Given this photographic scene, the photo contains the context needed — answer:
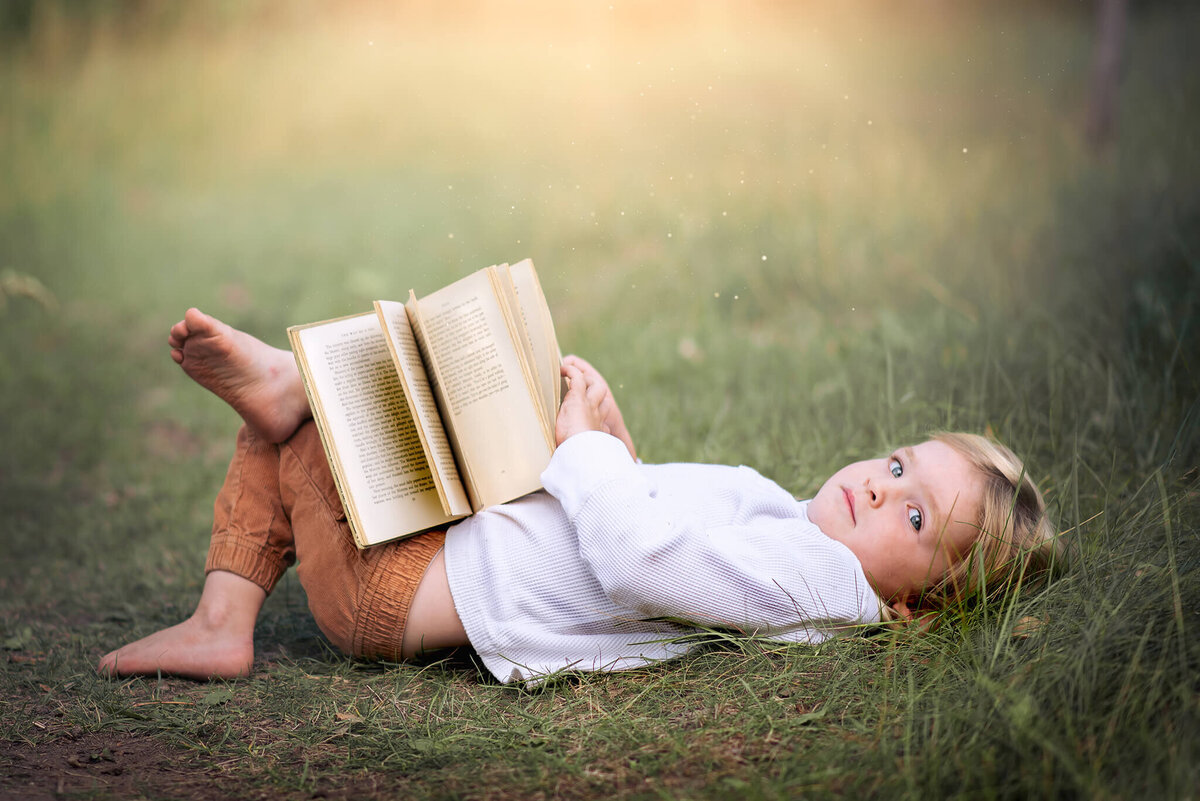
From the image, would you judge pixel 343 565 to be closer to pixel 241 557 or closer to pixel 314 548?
pixel 314 548

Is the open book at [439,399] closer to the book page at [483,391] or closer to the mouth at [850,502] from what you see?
the book page at [483,391]

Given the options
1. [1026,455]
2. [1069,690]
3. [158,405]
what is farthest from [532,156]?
[1069,690]

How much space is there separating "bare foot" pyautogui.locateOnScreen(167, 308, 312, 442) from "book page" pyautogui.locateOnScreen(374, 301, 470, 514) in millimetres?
222

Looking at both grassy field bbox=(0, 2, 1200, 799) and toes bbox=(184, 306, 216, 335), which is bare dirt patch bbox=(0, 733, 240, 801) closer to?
grassy field bbox=(0, 2, 1200, 799)

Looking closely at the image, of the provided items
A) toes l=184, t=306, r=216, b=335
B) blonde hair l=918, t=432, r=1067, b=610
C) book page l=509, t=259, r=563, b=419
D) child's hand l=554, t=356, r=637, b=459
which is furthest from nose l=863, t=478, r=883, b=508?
toes l=184, t=306, r=216, b=335

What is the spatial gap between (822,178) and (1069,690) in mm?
3843

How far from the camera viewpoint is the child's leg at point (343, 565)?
1.46 metres

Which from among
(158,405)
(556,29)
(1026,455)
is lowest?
(1026,455)

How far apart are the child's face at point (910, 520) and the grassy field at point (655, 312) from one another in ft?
0.28

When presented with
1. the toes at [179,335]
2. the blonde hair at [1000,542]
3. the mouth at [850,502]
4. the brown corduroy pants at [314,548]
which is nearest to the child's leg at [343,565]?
the brown corduroy pants at [314,548]

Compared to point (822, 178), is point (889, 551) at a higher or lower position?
lower

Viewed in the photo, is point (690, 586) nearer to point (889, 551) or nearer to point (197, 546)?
point (889, 551)

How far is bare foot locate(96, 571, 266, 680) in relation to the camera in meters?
1.53

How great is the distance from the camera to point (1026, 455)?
2.10 meters
